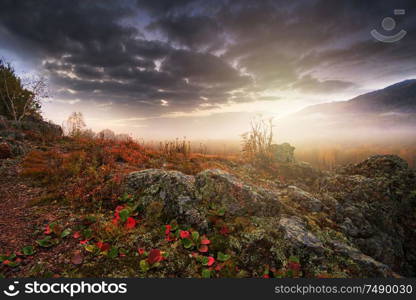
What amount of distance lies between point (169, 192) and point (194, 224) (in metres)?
1.42

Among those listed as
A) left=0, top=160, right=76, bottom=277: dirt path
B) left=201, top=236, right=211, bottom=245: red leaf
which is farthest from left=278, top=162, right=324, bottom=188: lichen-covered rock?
left=0, top=160, right=76, bottom=277: dirt path

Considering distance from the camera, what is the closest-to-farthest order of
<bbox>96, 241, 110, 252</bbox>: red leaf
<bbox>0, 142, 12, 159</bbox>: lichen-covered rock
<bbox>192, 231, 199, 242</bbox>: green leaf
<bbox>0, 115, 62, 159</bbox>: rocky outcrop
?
<bbox>96, 241, 110, 252</bbox>: red leaf
<bbox>192, 231, 199, 242</bbox>: green leaf
<bbox>0, 142, 12, 159</bbox>: lichen-covered rock
<bbox>0, 115, 62, 159</bbox>: rocky outcrop

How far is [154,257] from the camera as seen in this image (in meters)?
3.83

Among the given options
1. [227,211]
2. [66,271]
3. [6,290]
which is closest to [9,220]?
[6,290]

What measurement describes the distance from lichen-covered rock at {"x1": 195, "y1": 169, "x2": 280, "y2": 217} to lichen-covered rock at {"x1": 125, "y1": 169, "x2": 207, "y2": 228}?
465 millimetres

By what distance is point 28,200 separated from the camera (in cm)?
613

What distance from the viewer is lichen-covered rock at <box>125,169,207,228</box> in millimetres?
5375

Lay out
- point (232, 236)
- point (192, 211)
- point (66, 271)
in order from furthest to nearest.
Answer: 1. point (192, 211)
2. point (232, 236)
3. point (66, 271)

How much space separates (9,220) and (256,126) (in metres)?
13.4

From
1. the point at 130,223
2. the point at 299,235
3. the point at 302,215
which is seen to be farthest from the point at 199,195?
the point at 302,215

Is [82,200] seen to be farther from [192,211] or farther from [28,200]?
[192,211]

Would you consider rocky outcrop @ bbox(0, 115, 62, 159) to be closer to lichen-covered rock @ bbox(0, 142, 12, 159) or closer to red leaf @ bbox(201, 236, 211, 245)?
lichen-covered rock @ bbox(0, 142, 12, 159)

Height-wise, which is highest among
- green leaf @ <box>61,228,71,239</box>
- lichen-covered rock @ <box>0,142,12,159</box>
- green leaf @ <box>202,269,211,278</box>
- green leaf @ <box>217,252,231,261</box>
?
lichen-covered rock @ <box>0,142,12,159</box>

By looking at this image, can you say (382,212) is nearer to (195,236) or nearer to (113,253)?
(195,236)
